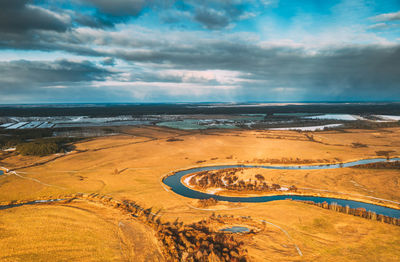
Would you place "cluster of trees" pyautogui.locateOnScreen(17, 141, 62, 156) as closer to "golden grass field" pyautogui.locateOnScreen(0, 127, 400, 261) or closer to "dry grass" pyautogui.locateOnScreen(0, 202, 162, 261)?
"golden grass field" pyautogui.locateOnScreen(0, 127, 400, 261)

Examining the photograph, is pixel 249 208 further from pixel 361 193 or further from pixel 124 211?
pixel 361 193

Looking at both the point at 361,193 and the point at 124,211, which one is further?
the point at 361,193

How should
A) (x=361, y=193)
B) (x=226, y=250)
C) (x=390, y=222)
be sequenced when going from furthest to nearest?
1. (x=361, y=193)
2. (x=390, y=222)
3. (x=226, y=250)

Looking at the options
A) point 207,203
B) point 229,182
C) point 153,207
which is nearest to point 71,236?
point 153,207

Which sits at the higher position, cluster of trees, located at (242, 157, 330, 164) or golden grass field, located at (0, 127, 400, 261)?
cluster of trees, located at (242, 157, 330, 164)

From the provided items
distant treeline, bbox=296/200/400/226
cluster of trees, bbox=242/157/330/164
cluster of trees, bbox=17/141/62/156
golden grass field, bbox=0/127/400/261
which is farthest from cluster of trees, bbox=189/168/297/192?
cluster of trees, bbox=17/141/62/156

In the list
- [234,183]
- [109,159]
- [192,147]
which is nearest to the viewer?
[234,183]

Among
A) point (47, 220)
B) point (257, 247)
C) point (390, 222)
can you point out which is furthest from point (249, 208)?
point (47, 220)
